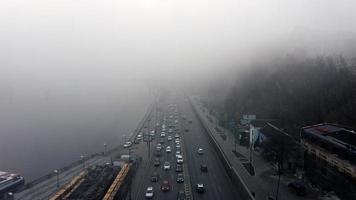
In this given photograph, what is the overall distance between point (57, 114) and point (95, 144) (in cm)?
1850

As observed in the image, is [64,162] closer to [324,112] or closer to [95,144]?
[95,144]

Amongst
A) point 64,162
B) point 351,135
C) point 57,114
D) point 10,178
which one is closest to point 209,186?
point 351,135

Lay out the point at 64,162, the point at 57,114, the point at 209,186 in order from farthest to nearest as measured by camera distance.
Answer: the point at 57,114 < the point at 64,162 < the point at 209,186

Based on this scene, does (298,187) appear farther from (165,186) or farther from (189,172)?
(189,172)

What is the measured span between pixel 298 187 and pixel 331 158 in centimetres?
127

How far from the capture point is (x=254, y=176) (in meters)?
13.6

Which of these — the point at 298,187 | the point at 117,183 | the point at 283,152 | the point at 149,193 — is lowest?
the point at 149,193

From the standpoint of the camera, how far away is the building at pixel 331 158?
10.5m

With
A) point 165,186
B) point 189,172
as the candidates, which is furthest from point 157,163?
point 165,186

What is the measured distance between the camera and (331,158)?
1154 cm

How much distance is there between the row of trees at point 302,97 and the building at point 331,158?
3.03 meters

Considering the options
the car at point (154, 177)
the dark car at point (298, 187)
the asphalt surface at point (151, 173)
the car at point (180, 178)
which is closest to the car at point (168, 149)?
the asphalt surface at point (151, 173)

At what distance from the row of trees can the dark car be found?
4906 millimetres

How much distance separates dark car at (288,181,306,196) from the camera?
11.5 m
